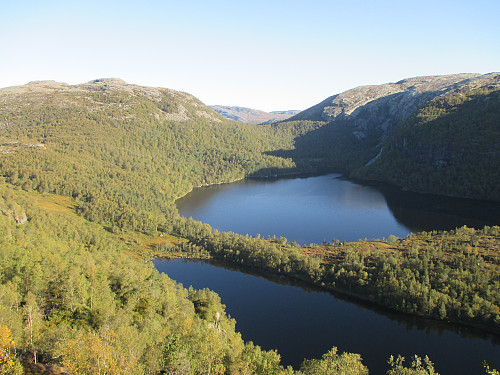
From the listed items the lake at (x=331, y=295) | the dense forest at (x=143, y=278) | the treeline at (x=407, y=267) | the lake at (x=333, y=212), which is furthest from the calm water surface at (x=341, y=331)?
the lake at (x=333, y=212)

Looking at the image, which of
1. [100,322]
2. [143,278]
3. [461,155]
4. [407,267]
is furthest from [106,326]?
[461,155]

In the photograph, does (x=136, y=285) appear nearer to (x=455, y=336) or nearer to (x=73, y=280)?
(x=73, y=280)

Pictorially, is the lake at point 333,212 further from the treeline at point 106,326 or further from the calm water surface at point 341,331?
the treeline at point 106,326

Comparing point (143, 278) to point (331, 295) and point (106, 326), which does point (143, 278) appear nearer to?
point (106, 326)

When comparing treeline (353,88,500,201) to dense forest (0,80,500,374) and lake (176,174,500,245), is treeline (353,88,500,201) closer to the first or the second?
lake (176,174,500,245)

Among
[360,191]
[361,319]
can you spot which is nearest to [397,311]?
[361,319]
